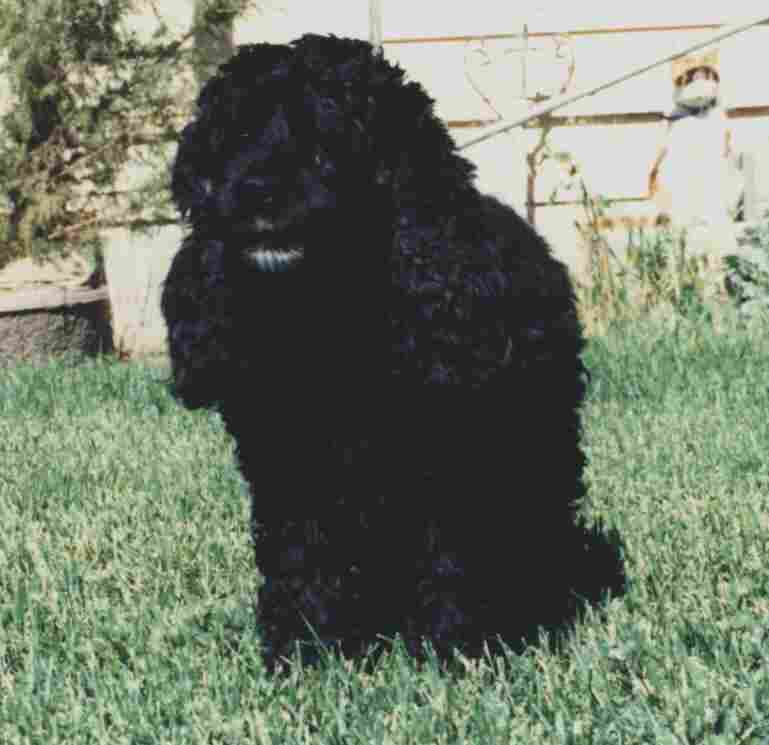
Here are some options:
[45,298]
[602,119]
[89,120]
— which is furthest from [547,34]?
[45,298]

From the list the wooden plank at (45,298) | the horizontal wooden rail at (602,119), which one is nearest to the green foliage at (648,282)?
the horizontal wooden rail at (602,119)

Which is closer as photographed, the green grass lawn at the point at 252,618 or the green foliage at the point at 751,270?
the green grass lawn at the point at 252,618

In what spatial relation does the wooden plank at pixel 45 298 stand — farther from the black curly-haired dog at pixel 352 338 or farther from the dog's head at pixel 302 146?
the dog's head at pixel 302 146

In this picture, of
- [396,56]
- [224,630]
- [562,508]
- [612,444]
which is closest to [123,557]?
[224,630]

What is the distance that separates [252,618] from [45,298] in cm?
427

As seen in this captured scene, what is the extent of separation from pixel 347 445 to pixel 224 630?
61 cm

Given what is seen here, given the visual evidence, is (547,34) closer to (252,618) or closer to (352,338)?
(252,618)

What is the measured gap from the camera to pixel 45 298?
272 inches

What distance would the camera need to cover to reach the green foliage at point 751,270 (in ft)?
23.7

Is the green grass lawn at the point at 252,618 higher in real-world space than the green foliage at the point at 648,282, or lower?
lower

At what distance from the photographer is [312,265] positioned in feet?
7.77

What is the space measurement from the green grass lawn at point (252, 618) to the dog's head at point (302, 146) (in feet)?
2.75

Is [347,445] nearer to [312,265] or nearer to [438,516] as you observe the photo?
[438,516]

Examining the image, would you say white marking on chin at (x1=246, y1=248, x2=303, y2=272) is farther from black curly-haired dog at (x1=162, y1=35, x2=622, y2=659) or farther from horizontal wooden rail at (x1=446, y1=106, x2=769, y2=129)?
horizontal wooden rail at (x1=446, y1=106, x2=769, y2=129)
